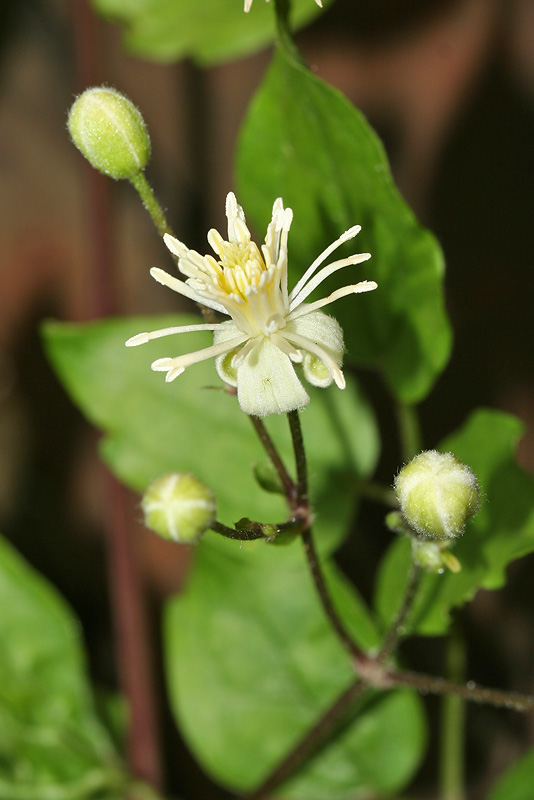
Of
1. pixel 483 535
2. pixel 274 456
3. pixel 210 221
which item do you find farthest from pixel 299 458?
pixel 210 221

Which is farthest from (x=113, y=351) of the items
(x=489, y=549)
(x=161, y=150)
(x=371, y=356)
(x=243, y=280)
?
(x=161, y=150)

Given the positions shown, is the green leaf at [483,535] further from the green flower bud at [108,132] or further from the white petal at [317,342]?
the green flower bud at [108,132]

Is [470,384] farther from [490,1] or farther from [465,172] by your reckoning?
[490,1]

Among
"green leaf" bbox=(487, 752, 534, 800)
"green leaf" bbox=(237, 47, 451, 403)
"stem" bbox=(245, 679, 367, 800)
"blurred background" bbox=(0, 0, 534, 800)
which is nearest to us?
"green leaf" bbox=(237, 47, 451, 403)

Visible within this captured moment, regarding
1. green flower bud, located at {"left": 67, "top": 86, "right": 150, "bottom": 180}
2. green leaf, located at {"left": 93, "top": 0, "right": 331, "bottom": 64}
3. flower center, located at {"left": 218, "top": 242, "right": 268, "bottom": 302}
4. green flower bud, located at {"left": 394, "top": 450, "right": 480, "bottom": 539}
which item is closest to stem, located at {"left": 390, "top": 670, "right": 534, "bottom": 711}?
green flower bud, located at {"left": 394, "top": 450, "right": 480, "bottom": 539}

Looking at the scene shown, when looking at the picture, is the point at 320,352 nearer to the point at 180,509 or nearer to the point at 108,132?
the point at 180,509

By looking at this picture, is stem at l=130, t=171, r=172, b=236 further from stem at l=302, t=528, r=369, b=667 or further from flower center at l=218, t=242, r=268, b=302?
stem at l=302, t=528, r=369, b=667
